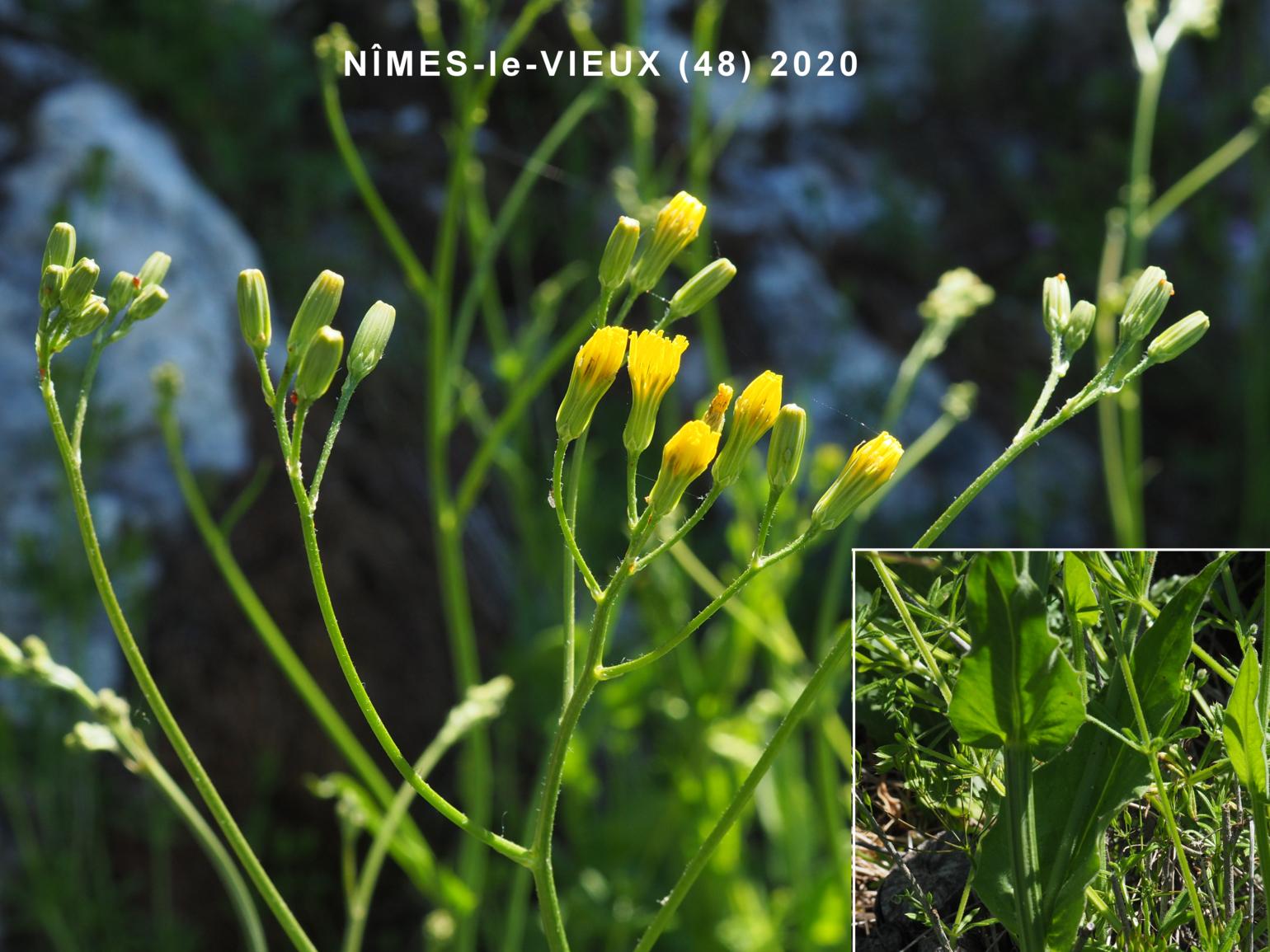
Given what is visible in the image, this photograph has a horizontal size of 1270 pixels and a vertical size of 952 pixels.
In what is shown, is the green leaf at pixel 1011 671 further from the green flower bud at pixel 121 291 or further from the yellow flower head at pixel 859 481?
the green flower bud at pixel 121 291

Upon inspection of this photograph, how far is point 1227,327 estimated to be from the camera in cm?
264

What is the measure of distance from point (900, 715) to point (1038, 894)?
0.07 metres

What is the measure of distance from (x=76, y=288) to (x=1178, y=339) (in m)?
0.41

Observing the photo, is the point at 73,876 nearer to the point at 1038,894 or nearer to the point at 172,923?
the point at 172,923

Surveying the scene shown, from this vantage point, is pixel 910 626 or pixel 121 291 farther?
pixel 121 291

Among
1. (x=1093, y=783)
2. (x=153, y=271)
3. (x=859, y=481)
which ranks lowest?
(x=1093, y=783)

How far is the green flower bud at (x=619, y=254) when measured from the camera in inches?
19.5

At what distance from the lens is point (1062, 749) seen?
16.2 inches

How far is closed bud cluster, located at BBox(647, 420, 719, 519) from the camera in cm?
41

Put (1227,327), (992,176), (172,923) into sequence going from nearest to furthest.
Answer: (172,923), (1227,327), (992,176)

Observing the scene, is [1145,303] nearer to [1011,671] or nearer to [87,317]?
[1011,671]

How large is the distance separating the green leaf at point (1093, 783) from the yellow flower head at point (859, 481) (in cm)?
10

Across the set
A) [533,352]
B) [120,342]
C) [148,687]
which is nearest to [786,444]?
[148,687]

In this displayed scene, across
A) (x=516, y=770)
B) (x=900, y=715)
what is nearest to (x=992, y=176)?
(x=516, y=770)
